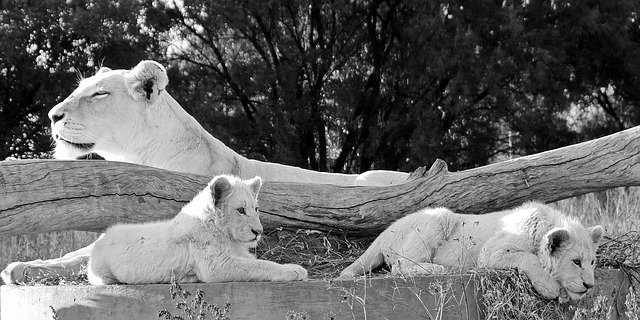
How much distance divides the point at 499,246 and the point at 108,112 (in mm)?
3430

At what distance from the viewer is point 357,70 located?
21.3 m

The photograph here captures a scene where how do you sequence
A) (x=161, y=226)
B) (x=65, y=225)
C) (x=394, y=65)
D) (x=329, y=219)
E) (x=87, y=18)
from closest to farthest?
(x=161, y=226)
(x=65, y=225)
(x=329, y=219)
(x=87, y=18)
(x=394, y=65)

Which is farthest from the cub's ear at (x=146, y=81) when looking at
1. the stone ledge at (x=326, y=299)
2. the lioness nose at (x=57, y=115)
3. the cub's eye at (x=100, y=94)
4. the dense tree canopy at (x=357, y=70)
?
the dense tree canopy at (x=357, y=70)

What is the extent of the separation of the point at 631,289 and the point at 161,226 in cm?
317

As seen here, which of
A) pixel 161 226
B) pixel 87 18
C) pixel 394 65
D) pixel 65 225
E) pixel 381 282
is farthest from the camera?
pixel 394 65

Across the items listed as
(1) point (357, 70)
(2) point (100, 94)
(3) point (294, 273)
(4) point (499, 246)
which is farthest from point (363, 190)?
(1) point (357, 70)

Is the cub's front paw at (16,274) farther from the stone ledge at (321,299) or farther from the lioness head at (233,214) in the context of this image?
the lioness head at (233,214)

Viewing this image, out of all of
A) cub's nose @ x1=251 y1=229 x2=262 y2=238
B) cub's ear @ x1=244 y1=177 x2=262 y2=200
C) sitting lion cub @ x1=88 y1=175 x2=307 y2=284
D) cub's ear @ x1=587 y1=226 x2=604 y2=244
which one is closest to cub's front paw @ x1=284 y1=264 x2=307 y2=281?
sitting lion cub @ x1=88 y1=175 x2=307 y2=284

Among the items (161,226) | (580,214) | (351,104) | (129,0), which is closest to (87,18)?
(129,0)

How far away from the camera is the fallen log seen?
715 centimetres

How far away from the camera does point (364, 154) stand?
2019cm

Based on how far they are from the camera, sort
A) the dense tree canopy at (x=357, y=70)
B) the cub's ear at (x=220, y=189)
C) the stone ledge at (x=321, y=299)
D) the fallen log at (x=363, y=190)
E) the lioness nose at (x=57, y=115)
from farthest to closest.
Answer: the dense tree canopy at (x=357, y=70) < the lioness nose at (x=57, y=115) < the fallen log at (x=363, y=190) < the cub's ear at (x=220, y=189) < the stone ledge at (x=321, y=299)

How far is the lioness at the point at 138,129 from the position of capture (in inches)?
314

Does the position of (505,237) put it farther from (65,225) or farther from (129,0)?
(129,0)
